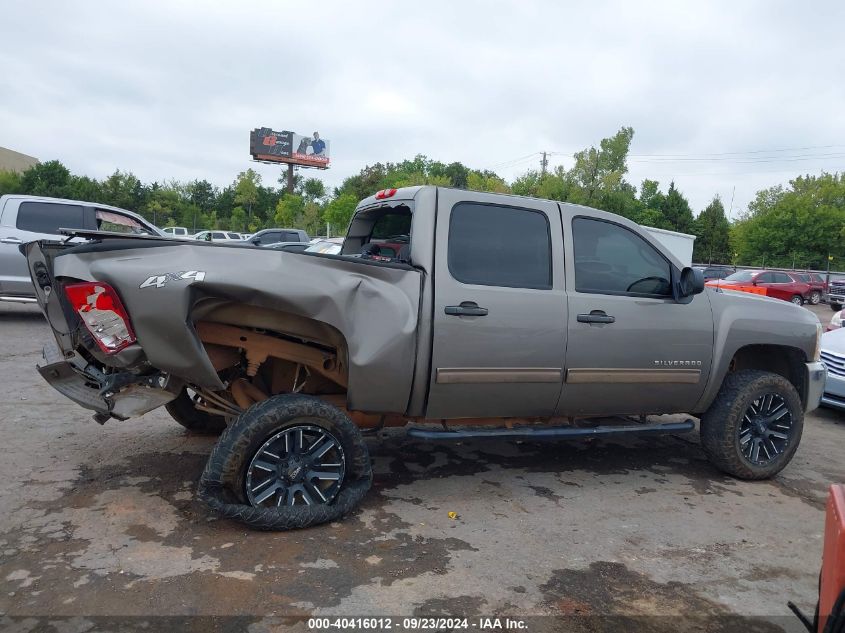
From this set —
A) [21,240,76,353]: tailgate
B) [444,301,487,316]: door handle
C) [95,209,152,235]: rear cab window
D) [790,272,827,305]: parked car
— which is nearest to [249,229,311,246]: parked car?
[95,209,152,235]: rear cab window

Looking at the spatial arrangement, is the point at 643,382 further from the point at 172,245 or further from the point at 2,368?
the point at 2,368

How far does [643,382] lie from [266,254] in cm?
265

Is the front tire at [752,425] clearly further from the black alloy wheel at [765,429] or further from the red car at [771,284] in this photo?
the red car at [771,284]

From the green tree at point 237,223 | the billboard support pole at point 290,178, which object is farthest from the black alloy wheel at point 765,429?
the billboard support pole at point 290,178

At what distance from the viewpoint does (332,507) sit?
3.51 metres

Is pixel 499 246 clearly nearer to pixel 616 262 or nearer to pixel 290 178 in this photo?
pixel 616 262

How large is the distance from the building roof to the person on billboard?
1302 inches

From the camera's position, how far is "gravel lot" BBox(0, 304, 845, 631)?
110 inches

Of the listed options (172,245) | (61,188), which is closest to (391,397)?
(172,245)

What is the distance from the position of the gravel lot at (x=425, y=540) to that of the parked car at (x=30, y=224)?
16.9ft

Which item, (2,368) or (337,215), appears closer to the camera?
(2,368)

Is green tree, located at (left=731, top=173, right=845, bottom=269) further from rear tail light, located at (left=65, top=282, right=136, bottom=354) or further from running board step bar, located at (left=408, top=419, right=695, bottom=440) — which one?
rear tail light, located at (left=65, top=282, right=136, bottom=354)

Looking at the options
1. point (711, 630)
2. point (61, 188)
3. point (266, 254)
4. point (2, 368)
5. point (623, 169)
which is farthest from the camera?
point (61, 188)

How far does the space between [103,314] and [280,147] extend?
6287cm
